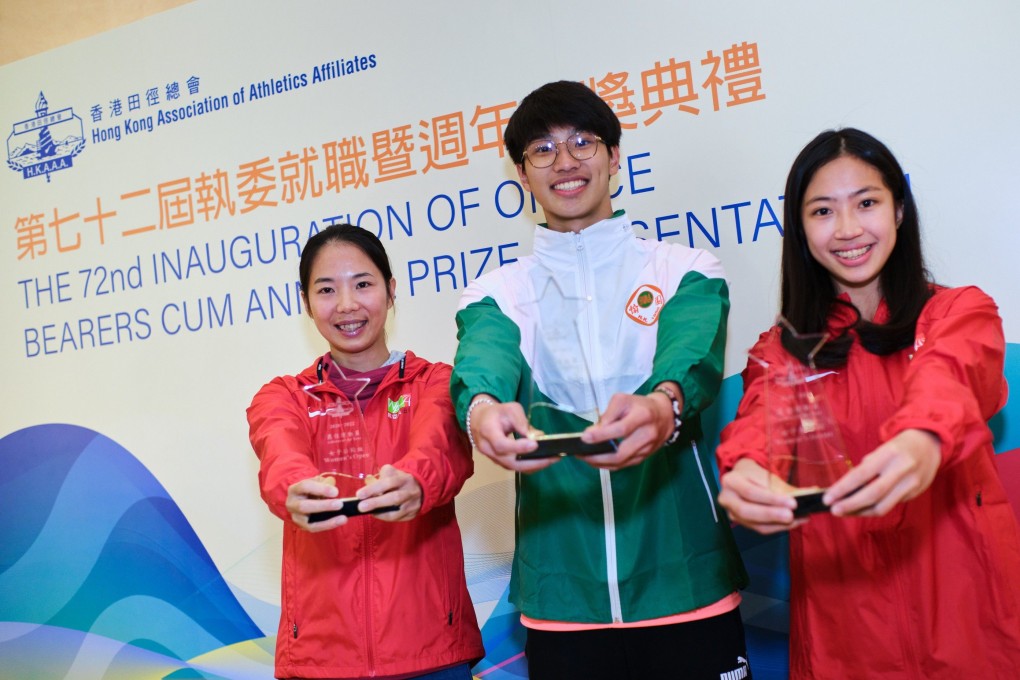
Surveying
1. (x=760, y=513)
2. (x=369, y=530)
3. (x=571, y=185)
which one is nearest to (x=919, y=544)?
(x=760, y=513)

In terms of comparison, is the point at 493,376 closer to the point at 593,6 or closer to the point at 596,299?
the point at 596,299

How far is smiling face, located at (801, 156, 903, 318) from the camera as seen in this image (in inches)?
61.9

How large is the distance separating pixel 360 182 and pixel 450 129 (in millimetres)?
339

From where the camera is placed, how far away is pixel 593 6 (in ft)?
8.08

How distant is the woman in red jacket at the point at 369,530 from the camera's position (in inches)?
69.1

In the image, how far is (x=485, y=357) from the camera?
1.63 meters

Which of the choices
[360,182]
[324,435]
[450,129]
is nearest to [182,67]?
[360,182]

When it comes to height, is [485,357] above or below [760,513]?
above

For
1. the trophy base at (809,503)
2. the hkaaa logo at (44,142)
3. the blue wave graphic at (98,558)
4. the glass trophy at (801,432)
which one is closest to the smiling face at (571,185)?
the glass trophy at (801,432)

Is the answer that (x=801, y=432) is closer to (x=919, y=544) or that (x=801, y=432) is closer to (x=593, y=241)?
(x=919, y=544)

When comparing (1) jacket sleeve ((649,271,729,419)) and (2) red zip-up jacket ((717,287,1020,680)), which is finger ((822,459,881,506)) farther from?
(1) jacket sleeve ((649,271,729,419))

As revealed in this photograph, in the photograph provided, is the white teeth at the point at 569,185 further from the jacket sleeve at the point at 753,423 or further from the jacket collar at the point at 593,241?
the jacket sleeve at the point at 753,423

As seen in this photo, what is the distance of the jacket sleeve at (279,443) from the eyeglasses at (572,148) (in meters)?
0.71

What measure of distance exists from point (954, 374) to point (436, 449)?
890 millimetres
